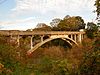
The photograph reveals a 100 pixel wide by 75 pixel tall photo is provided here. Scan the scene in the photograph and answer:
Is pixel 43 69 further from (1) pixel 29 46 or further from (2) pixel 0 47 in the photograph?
(2) pixel 0 47

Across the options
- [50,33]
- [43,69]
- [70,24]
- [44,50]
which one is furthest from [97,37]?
[70,24]

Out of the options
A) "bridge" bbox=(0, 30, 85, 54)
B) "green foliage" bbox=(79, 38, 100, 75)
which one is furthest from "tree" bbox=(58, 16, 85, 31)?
"green foliage" bbox=(79, 38, 100, 75)

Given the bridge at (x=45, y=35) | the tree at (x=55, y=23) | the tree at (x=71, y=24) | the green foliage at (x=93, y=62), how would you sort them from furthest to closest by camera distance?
the tree at (x=55, y=23) < the tree at (x=71, y=24) < the bridge at (x=45, y=35) < the green foliage at (x=93, y=62)

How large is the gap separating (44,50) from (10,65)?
23.2m

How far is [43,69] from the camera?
21484mm

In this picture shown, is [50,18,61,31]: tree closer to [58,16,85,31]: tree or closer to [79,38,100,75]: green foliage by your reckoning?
[58,16,85,31]: tree

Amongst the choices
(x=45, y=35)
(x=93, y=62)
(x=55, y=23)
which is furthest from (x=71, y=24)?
(x=93, y=62)

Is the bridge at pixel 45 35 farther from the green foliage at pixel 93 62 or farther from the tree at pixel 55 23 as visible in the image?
the green foliage at pixel 93 62

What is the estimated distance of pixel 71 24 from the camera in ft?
171

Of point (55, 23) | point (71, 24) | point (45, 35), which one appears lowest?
point (45, 35)

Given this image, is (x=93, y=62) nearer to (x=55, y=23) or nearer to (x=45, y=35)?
(x=45, y=35)

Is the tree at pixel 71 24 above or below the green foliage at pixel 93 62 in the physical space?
above

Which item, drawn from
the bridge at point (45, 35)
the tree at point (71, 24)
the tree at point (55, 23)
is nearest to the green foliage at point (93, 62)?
the bridge at point (45, 35)

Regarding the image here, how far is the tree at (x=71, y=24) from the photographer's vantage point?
51.7 m
